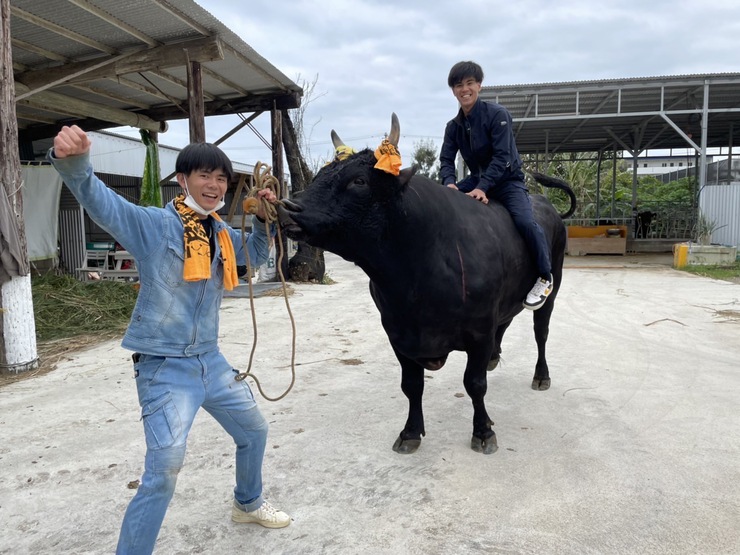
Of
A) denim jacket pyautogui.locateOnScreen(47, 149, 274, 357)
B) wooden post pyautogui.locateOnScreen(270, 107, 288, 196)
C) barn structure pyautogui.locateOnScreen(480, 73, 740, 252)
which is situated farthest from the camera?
barn structure pyautogui.locateOnScreen(480, 73, 740, 252)

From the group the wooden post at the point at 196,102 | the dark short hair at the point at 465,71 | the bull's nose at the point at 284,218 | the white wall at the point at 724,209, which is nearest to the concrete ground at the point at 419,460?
the bull's nose at the point at 284,218

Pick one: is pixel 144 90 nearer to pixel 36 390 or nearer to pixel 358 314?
pixel 358 314

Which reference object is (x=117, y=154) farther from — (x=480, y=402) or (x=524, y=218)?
(x=480, y=402)

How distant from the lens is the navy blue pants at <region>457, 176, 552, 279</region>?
3.26 m

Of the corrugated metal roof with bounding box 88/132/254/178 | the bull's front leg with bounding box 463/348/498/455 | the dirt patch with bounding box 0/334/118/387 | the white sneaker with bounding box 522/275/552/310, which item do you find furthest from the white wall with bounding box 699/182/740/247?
the dirt patch with bounding box 0/334/118/387

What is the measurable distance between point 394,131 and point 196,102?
18.5 ft

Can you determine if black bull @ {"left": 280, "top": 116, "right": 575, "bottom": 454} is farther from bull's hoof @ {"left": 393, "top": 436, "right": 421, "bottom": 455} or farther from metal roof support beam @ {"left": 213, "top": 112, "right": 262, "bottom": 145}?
metal roof support beam @ {"left": 213, "top": 112, "right": 262, "bottom": 145}

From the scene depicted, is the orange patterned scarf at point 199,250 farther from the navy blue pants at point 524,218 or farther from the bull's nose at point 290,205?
the navy blue pants at point 524,218

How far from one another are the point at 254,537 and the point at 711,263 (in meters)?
12.9

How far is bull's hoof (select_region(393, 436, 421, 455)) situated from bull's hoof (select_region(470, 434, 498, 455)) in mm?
316

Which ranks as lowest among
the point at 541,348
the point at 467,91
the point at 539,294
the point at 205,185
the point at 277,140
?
the point at 541,348

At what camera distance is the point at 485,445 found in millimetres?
2881

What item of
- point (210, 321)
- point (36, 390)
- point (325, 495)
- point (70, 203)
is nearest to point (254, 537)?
point (325, 495)

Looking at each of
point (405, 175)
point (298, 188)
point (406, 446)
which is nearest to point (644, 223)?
point (298, 188)
